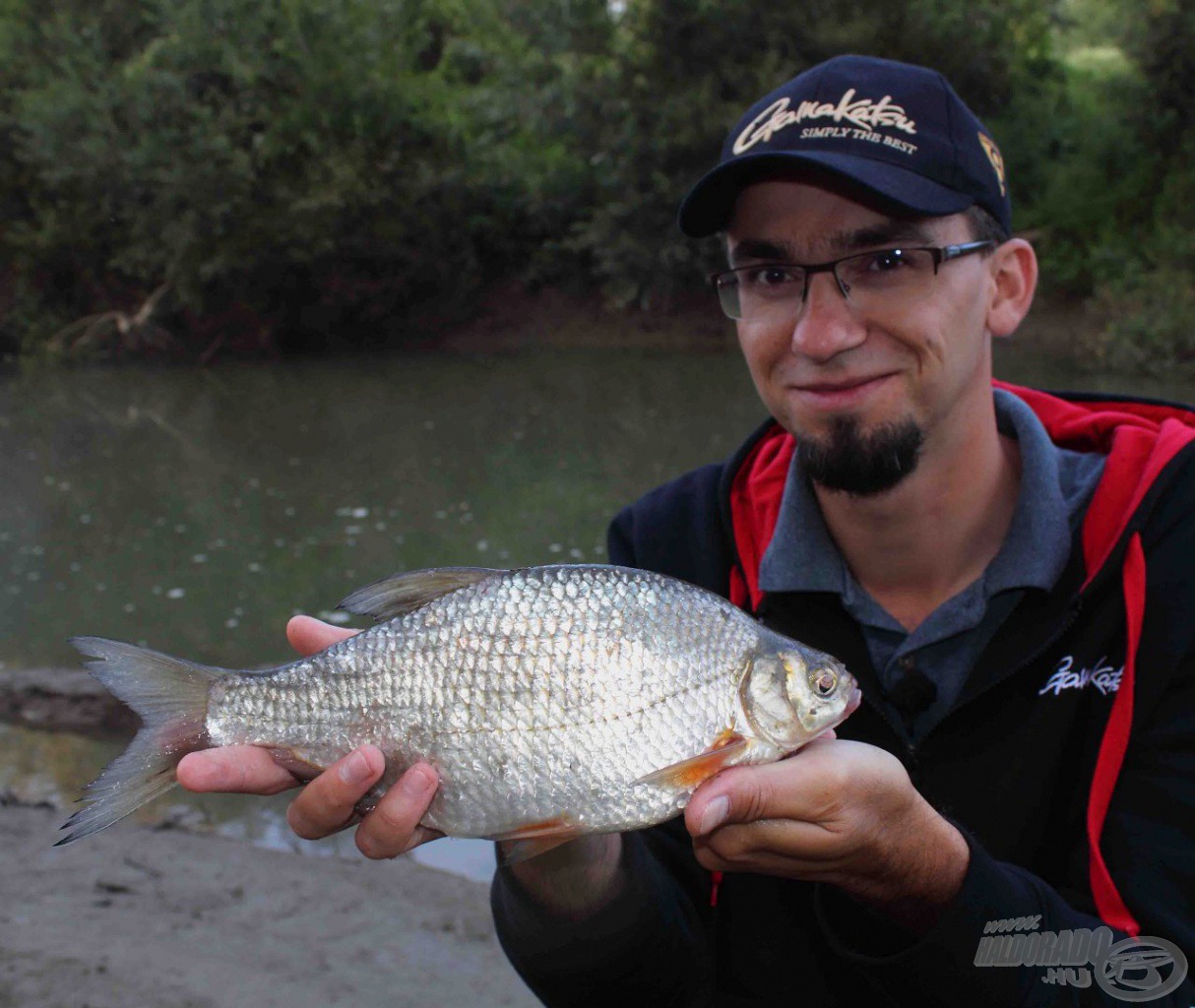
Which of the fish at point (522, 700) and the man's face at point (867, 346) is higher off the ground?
the man's face at point (867, 346)

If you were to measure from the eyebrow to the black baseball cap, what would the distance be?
0.13 ft

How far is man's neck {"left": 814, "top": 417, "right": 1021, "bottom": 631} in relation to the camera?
1.90 metres

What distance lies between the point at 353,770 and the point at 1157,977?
101cm

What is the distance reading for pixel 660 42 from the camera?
13.6 m

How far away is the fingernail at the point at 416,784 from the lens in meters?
1.50

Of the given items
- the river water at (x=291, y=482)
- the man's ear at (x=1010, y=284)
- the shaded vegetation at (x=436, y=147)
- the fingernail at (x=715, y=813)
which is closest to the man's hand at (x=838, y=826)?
the fingernail at (x=715, y=813)

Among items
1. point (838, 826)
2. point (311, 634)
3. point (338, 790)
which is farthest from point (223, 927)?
point (838, 826)

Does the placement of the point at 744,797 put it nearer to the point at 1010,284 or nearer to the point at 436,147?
the point at 1010,284

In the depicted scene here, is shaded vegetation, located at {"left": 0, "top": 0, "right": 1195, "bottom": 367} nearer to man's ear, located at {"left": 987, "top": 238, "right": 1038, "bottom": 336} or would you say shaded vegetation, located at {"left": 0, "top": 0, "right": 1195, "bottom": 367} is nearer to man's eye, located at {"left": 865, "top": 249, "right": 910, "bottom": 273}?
man's ear, located at {"left": 987, "top": 238, "right": 1038, "bottom": 336}

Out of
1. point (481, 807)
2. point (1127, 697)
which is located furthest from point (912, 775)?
point (481, 807)

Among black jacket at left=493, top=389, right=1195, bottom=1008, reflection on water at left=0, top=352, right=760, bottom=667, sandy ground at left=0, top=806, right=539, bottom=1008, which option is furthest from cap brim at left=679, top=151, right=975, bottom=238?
reflection on water at left=0, top=352, right=760, bottom=667

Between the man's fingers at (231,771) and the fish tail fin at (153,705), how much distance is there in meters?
0.03

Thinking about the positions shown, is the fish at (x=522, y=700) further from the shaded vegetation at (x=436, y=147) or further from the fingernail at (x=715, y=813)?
the shaded vegetation at (x=436, y=147)

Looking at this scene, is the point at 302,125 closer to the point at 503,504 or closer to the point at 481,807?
the point at 503,504
